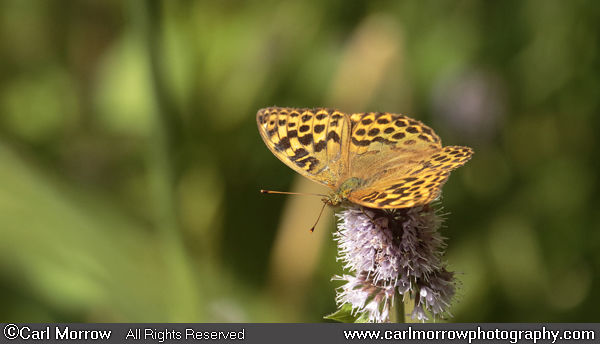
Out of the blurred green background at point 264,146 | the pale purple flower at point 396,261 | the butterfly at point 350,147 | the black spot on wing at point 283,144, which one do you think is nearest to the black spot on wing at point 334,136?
the butterfly at point 350,147

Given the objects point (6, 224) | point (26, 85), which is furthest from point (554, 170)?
point (26, 85)

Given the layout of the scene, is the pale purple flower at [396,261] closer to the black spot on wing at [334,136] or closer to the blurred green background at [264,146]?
the black spot on wing at [334,136]

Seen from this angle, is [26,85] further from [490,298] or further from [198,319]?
[490,298]

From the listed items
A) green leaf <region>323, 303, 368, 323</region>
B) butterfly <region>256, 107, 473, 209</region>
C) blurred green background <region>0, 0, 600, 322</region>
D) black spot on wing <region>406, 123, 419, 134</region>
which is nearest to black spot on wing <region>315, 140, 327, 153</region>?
butterfly <region>256, 107, 473, 209</region>

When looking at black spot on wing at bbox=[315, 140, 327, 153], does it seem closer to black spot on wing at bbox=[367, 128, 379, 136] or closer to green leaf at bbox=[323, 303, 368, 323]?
black spot on wing at bbox=[367, 128, 379, 136]

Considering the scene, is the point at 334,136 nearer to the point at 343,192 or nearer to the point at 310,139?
the point at 310,139

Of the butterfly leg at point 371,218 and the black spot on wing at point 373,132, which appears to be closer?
the butterfly leg at point 371,218

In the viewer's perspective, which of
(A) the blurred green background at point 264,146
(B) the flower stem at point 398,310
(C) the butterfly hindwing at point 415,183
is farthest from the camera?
(A) the blurred green background at point 264,146
